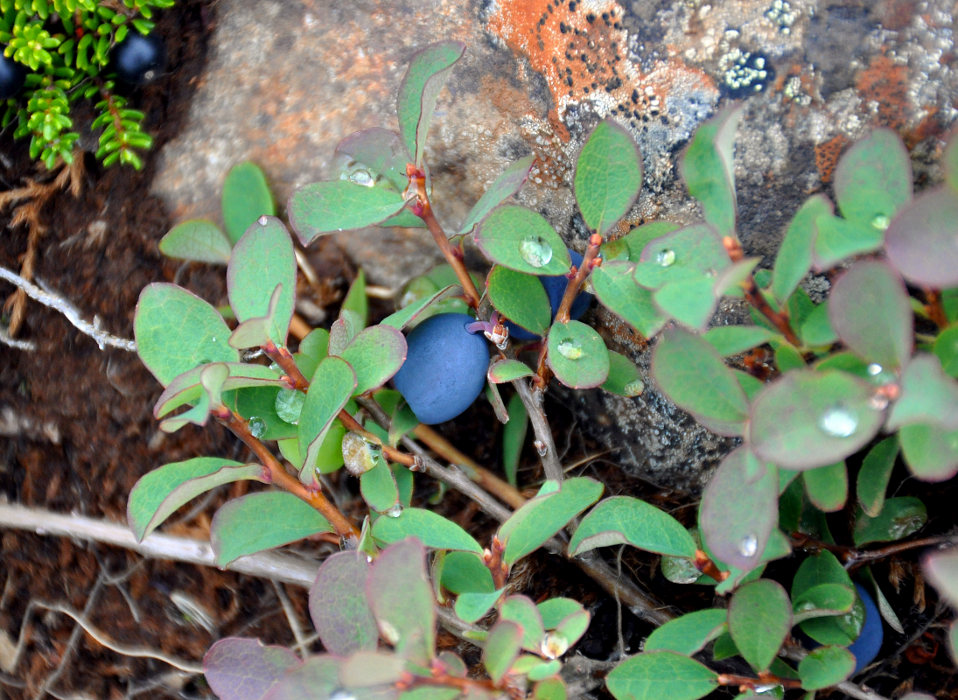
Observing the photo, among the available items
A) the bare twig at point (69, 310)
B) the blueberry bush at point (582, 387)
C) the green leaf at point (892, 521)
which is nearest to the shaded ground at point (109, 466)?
the bare twig at point (69, 310)

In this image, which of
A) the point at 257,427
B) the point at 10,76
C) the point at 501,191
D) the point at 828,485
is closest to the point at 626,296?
the point at 501,191

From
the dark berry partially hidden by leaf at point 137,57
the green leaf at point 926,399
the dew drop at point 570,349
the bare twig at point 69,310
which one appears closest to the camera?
the green leaf at point 926,399

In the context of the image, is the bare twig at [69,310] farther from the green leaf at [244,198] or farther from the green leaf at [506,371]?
the green leaf at [506,371]

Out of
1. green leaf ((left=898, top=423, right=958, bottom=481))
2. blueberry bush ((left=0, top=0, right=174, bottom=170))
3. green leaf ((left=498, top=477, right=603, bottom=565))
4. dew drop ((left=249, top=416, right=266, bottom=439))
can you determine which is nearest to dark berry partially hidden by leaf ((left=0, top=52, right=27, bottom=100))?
blueberry bush ((left=0, top=0, right=174, bottom=170))

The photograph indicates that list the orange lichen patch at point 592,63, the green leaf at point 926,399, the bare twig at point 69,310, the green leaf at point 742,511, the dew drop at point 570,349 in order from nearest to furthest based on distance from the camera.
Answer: the green leaf at point 926,399, the green leaf at point 742,511, the dew drop at point 570,349, the orange lichen patch at point 592,63, the bare twig at point 69,310

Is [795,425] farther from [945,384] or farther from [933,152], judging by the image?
[933,152]

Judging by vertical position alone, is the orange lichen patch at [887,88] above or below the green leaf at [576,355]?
above

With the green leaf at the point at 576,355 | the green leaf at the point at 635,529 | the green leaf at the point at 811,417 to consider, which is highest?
the green leaf at the point at 811,417

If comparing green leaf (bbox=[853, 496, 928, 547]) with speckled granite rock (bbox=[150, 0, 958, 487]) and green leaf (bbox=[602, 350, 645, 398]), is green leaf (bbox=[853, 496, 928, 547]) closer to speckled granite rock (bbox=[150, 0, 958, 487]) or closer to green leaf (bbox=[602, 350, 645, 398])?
speckled granite rock (bbox=[150, 0, 958, 487])
